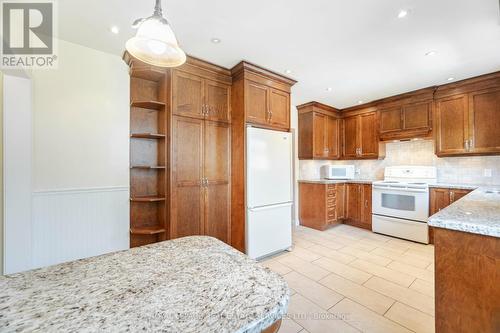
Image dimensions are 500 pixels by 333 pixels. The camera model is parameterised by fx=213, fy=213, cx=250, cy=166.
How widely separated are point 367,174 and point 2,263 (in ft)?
18.9

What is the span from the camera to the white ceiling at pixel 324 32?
1761 millimetres

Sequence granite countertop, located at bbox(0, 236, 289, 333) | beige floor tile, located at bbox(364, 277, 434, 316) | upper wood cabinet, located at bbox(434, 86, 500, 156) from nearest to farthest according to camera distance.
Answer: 1. granite countertop, located at bbox(0, 236, 289, 333)
2. beige floor tile, located at bbox(364, 277, 434, 316)
3. upper wood cabinet, located at bbox(434, 86, 500, 156)

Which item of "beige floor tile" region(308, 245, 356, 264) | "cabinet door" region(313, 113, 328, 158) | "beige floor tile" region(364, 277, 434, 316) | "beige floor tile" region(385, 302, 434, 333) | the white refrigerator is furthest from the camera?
"cabinet door" region(313, 113, 328, 158)

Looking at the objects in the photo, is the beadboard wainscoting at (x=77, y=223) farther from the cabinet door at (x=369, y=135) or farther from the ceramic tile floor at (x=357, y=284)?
the cabinet door at (x=369, y=135)

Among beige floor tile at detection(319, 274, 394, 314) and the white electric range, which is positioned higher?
the white electric range

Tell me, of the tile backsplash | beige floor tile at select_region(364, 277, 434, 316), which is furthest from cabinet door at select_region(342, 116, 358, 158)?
beige floor tile at select_region(364, 277, 434, 316)

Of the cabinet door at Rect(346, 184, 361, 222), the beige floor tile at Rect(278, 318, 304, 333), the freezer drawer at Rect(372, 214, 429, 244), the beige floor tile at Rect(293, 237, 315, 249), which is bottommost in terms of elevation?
the beige floor tile at Rect(278, 318, 304, 333)

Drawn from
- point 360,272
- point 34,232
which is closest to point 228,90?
point 34,232

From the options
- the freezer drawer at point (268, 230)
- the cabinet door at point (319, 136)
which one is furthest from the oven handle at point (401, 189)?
the freezer drawer at point (268, 230)

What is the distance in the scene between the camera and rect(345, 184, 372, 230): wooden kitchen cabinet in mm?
4207

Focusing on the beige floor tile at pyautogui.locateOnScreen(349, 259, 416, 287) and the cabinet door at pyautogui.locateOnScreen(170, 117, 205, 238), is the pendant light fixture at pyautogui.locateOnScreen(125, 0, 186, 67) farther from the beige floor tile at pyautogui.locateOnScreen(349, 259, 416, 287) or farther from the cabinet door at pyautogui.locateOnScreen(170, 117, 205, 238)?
the beige floor tile at pyautogui.locateOnScreen(349, 259, 416, 287)

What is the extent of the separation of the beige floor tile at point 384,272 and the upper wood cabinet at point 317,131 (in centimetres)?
221

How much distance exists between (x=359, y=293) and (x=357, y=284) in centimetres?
17

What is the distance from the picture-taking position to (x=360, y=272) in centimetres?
257
